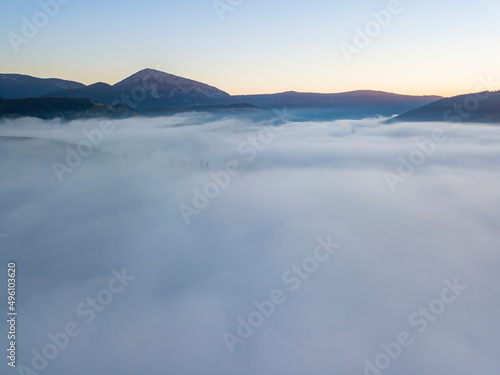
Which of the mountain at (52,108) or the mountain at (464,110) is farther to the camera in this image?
the mountain at (464,110)

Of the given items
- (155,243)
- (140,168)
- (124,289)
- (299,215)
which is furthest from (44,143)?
(299,215)

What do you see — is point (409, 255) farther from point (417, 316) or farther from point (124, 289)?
point (124, 289)

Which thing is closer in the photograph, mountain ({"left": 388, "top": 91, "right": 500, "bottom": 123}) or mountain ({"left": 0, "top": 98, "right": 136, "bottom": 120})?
mountain ({"left": 0, "top": 98, "right": 136, "bottom": 120})

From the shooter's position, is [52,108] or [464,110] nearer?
[52,108]
